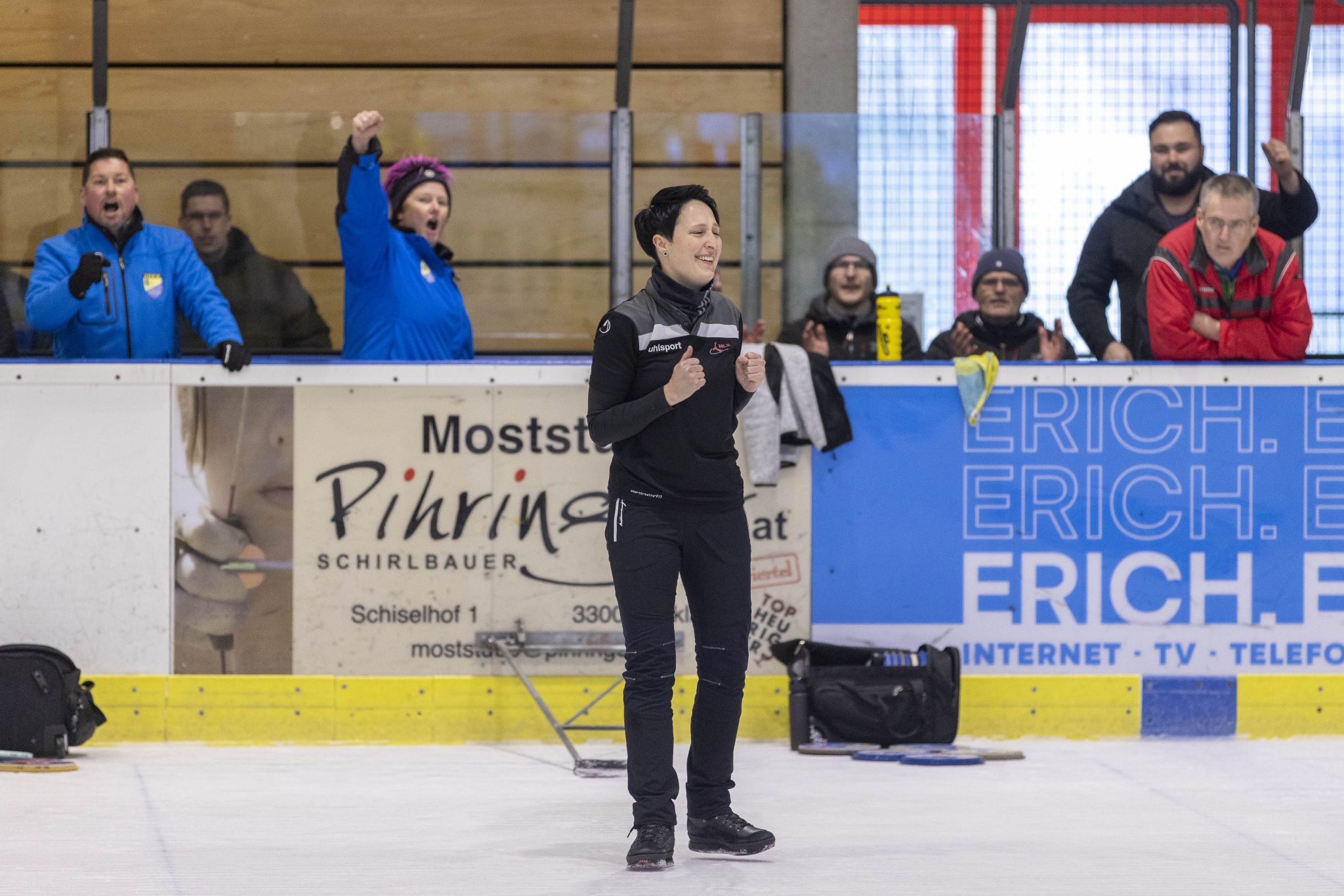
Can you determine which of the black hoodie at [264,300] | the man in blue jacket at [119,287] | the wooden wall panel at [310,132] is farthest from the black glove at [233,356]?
the wooden wall panel at [310,132]

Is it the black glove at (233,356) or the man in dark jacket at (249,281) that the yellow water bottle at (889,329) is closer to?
the man in dark jacket at (249,281)

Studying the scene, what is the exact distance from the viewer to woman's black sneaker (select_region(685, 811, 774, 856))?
A: 3791mm

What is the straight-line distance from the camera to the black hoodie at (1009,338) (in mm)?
6055

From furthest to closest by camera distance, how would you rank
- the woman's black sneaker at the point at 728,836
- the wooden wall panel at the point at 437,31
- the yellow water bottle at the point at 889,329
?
the wooden wall panel at the point at 437,31 < the yellow water bottle at the point at 889,329 < the woman's black sneaker at the point at 728,836

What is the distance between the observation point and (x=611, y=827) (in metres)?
4.18

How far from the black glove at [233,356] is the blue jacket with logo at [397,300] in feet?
1.35

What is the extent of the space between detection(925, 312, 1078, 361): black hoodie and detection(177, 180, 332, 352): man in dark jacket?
8.00 ft

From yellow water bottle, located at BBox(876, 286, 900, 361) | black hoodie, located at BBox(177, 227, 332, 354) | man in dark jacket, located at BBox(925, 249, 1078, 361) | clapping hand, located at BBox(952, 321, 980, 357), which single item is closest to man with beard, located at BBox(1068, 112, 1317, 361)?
man in dark jacket, located at BBox(925, 249, 1078, 361)

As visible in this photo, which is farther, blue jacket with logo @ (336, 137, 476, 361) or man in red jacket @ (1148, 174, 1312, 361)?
man in red jacket @ (1148, 174, 1312, 361)

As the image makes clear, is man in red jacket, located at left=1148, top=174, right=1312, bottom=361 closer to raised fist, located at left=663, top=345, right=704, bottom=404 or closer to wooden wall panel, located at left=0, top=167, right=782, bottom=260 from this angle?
wooden wall panel, located at left=0, top=167, right=782, bottom=260

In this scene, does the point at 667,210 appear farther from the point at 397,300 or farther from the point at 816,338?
the point at 816,338

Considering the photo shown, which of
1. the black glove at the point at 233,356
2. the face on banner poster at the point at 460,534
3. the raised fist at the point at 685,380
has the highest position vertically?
the black glove at the point at 233,356

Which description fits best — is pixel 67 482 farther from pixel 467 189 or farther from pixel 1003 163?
pixel 1003 163

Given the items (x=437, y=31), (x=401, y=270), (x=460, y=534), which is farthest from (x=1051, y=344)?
(x=437, y=31)
